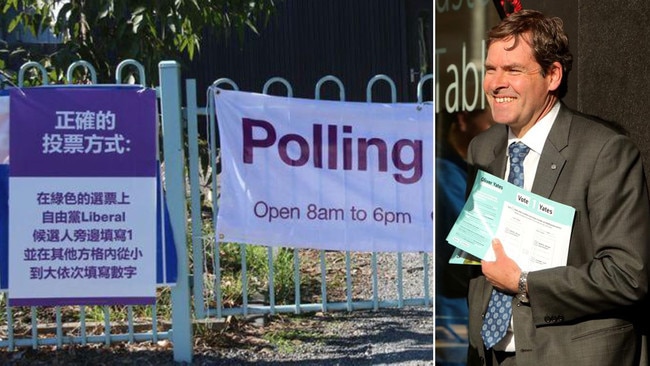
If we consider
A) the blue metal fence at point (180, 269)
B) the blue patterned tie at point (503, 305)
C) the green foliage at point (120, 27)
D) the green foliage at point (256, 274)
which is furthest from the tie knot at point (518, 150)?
the green foliage at point (256, 274)

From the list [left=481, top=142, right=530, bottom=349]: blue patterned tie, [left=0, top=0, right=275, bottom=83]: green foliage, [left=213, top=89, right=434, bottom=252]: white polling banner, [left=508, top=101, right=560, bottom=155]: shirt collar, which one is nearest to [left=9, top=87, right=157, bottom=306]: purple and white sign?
[left=213, top=89, right=434, bottom=252]: white polling banner

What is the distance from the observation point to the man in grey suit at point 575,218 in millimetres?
2520

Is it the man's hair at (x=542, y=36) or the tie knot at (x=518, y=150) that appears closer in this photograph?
the man's hair at (x=542, y=36)

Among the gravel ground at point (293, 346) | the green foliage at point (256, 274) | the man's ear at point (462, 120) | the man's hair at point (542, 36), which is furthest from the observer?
the green foliage at point (256, 274)

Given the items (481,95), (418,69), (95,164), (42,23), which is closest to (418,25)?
(418,69)

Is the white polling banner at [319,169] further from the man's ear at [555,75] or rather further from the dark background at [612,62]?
the man's ear at [555,75]

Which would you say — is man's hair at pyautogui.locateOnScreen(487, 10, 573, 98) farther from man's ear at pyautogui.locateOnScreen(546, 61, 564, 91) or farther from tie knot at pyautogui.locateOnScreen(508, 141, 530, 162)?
tie knot at pyautogui.locateOnScreen(508, 141, 530, 162)

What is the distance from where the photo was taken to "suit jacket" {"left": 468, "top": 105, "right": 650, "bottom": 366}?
98.9 inches

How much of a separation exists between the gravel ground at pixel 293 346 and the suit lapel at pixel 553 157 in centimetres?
396

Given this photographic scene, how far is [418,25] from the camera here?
545 inches

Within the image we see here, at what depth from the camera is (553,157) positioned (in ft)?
8.73

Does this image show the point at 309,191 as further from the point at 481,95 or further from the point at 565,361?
the point at 565,361

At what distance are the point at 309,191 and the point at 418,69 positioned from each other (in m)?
7.46

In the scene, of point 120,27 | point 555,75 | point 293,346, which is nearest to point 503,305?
point 555,75
